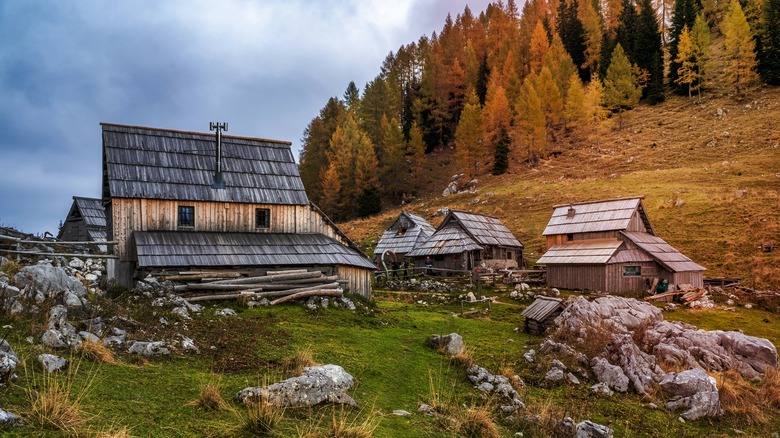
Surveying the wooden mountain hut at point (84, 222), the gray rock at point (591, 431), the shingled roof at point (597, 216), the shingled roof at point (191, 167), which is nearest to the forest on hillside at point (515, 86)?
the shingled roof at point (597, 216)

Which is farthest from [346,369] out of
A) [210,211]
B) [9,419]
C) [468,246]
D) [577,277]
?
[468,246]

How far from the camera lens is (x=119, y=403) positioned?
24.2ft

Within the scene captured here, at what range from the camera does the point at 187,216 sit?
23.8 meters

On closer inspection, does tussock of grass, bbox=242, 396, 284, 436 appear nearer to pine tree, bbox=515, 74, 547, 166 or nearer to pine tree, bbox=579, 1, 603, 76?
pine tree, bbox=515, 74, 547, 166

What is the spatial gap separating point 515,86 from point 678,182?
40.6 meters

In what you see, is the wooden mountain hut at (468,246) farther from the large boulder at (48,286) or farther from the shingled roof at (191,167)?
the large boulder at (48,286)

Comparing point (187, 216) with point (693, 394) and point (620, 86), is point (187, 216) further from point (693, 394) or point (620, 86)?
point (620, 86)

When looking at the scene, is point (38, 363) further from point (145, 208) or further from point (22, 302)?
point (145, 208)

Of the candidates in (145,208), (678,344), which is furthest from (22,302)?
(678,344)

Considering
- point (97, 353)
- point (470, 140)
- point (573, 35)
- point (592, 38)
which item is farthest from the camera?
point (573, 35)

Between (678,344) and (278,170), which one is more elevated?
(278,170)

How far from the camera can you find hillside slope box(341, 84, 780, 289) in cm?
4100

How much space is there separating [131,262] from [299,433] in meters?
19.0

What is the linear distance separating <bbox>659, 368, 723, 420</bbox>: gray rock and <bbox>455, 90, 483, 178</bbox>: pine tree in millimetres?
66087
